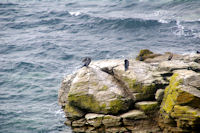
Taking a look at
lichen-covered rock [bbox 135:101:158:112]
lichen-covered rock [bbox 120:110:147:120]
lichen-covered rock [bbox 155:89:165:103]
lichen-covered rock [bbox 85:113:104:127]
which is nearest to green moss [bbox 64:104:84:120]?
lichen-covered rock [bbox 85:113:104:127]

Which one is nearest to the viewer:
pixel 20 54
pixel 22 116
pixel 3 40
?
pixel 22 116

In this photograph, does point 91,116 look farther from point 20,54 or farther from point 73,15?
point 73,15

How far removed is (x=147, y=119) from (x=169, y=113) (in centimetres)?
156

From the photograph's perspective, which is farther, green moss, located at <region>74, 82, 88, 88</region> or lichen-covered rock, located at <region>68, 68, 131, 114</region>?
green moss, located at <region>74, 82, 88, 88</region>

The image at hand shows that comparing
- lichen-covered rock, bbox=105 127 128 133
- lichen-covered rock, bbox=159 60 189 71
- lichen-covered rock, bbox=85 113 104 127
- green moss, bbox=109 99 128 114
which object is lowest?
lichen-covered rock, bbox=105 127 128 133

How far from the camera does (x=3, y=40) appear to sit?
38312 millimetres

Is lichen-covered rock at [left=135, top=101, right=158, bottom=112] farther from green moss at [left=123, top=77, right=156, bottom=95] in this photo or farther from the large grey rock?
the large grey rock

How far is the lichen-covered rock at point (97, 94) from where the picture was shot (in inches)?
629

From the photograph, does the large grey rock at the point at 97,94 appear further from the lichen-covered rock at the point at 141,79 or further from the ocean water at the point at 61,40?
the ocean water at the point at 61,40

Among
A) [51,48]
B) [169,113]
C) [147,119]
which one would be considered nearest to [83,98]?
[147,119]

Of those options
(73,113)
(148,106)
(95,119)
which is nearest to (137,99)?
(148,106)

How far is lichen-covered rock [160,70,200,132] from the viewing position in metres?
13.6

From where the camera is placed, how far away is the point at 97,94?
1658 cm

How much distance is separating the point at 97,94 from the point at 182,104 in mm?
4854
